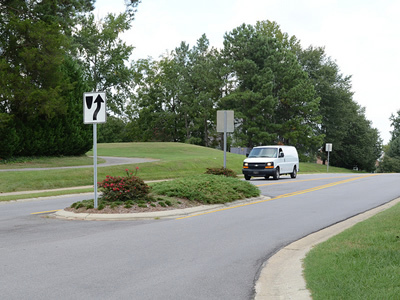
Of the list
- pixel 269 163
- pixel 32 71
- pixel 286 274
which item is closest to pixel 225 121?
pixel 269 163

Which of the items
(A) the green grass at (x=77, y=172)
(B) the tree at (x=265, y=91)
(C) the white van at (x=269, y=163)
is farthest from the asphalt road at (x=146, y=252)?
(B) the tree at (x=265, y=91)

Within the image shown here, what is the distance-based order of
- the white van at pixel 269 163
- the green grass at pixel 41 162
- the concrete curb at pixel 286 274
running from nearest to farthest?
the concrete curb at pixel 286 274 → the white van at pixel 269 163 → the green grass at pixel 41 162

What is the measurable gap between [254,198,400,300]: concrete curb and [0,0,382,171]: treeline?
2346cm

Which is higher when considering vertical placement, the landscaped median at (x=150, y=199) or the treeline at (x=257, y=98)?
the treeline at (x=257, y=98)

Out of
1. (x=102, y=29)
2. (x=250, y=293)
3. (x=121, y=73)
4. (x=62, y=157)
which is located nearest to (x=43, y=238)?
(x=250, y=293)

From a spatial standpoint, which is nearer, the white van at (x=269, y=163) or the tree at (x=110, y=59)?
the white van at (x=269, y=163)

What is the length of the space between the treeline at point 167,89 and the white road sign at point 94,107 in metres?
17.7

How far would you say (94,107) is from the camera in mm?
11484

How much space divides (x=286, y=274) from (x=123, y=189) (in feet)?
23.1

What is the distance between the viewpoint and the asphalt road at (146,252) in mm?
5461

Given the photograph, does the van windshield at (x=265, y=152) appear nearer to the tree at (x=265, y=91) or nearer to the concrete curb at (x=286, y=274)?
Result: the concrete curb at (x=286, y=274)

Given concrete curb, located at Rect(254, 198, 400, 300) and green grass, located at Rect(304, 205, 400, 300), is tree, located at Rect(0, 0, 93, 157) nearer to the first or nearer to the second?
concrete curb, located at Rect(254, 198, 400, 300)

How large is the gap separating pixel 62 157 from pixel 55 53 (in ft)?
25.8

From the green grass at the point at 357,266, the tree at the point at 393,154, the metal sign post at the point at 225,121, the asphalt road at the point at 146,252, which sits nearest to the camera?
the green grass at the point at 357,266
